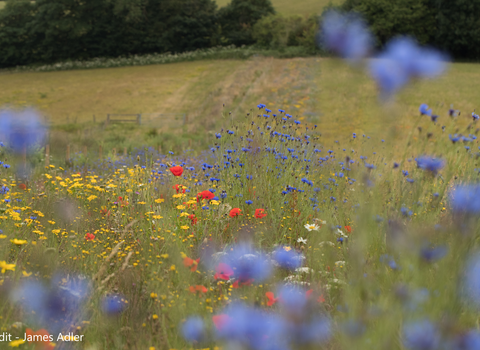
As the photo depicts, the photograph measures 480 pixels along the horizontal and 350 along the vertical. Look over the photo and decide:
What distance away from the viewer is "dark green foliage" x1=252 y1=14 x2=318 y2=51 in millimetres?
39062

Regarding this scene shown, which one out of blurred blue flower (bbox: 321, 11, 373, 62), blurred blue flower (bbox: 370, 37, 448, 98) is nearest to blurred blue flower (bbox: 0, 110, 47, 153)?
blurred blue flower (bbox: 321, 11, 373, 62)

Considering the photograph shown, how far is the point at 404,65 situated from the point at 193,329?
1.34 m

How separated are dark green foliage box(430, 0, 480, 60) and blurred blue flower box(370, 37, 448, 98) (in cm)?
4006

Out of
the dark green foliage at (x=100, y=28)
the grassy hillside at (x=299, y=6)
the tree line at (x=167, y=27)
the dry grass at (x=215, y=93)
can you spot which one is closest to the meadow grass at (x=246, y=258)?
the dry grass at (x=215, y=93)

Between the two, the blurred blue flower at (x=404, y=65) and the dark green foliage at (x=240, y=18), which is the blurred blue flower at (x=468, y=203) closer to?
the blurred blue flower at (x=404, y=65)

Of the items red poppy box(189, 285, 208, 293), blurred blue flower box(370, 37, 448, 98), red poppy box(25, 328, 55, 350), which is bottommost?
red poppy box(25, 328, 55, 350)

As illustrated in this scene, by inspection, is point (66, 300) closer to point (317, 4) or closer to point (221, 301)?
point (221, 301)

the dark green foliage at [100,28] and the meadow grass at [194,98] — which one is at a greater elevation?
the dark green foliage at [100,28]

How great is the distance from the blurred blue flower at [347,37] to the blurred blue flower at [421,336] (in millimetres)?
1044

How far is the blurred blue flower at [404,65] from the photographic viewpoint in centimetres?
147

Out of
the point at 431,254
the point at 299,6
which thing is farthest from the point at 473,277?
the point at 299,6

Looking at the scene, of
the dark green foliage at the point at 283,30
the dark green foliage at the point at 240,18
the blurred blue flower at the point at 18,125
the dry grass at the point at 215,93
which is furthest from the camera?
the dark green foliage at the point at 240,18

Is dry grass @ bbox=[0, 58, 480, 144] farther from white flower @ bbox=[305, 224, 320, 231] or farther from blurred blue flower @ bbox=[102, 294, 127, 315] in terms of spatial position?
blurred blue flower @ bbox=[102, 294, 127, 315]

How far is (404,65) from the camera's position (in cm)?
150
